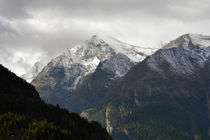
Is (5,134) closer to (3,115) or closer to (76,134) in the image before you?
(3,115)

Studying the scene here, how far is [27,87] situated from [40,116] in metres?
33.2

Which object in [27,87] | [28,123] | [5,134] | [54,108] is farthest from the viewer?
[27,87]

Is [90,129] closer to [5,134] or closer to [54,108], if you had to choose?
[54,108]

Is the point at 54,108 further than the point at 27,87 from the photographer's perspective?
No

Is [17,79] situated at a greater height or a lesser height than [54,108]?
greater

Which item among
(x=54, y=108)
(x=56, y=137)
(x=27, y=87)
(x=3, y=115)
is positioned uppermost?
(x=27, y=87)

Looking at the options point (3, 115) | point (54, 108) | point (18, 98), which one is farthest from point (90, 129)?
point (3, 115)

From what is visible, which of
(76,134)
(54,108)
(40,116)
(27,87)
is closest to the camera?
(76,134)

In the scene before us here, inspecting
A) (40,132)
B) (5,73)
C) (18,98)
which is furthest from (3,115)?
(5,73)

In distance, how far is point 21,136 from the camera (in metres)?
92.3

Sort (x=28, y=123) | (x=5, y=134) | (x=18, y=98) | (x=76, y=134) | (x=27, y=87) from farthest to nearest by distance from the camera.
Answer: (x=27, y=87) < (x=18, y=98) < (x=76, y=134) < (x=28, y=123) < (x=5, y=134)

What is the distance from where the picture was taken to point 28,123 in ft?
334

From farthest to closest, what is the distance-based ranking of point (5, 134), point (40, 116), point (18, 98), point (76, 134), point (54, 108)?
1. point (54, 108)
2. point (18, 98)
3. point (40, 116)
4. point (76, 134)
5. point (5, 134)

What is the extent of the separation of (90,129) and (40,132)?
40862 mm
